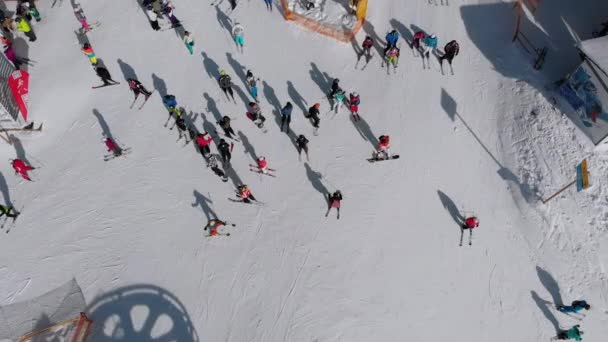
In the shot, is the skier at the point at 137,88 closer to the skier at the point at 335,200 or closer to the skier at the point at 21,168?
the skier at the point at 21,168

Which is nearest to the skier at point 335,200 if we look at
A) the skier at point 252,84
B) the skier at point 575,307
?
the skier at point 252,84

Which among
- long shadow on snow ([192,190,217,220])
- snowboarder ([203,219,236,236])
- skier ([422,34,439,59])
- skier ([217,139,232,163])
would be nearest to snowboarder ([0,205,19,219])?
long shadow on snow ([192,190,217,220])

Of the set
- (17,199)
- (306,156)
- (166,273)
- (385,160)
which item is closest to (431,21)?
(385,160)

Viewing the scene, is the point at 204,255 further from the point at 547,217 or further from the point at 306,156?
the point at 547,217

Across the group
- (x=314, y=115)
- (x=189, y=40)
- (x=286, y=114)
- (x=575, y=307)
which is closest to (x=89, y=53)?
(x=189, y=40)

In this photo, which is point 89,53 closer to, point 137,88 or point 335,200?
point 137,88

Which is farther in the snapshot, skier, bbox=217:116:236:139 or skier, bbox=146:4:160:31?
skier, bbox=146:4:160:31

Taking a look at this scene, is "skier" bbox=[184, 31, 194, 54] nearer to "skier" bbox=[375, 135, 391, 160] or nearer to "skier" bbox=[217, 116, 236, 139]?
"skier" bbox=[217, 116, 236, 139]
